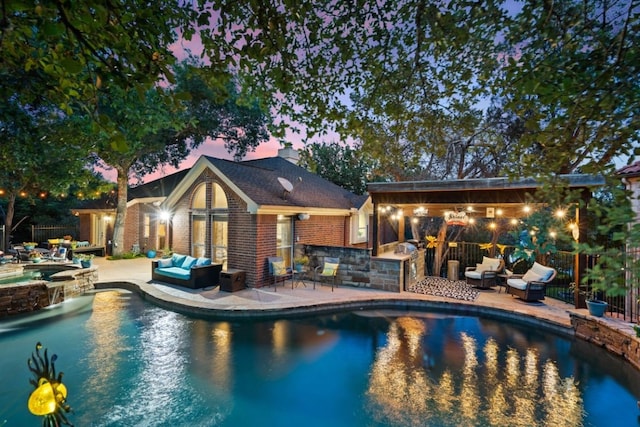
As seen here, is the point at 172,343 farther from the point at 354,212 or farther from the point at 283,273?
the point at 354,212

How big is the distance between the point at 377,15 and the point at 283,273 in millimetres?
8892

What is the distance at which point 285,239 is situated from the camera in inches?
496

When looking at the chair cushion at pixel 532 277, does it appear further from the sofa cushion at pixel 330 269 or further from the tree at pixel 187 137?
the tree at pixel 187 137

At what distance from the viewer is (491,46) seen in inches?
147

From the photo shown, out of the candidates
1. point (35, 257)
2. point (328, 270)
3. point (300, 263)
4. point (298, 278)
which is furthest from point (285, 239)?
point (35, 257)

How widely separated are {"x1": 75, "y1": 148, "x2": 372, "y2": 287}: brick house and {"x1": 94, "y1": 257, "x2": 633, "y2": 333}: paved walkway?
1.55 meters

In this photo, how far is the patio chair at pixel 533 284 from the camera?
963cm

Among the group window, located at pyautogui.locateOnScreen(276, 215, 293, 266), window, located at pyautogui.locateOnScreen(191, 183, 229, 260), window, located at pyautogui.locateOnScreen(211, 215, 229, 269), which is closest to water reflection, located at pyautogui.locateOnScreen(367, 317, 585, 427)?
window, located at pyautogui.locateOnScreen(276, 215, 293, 266)

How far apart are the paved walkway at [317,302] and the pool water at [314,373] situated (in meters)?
0.50

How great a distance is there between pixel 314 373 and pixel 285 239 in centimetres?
718

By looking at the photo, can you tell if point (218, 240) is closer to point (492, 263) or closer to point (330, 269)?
point (330, 269)

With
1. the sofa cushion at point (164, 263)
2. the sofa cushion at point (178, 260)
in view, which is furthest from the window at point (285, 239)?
the sofa cushion at point (164, 263)

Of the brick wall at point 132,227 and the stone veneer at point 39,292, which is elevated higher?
the brick wall at point 132,227

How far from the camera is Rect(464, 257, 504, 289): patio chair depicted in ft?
37.3
